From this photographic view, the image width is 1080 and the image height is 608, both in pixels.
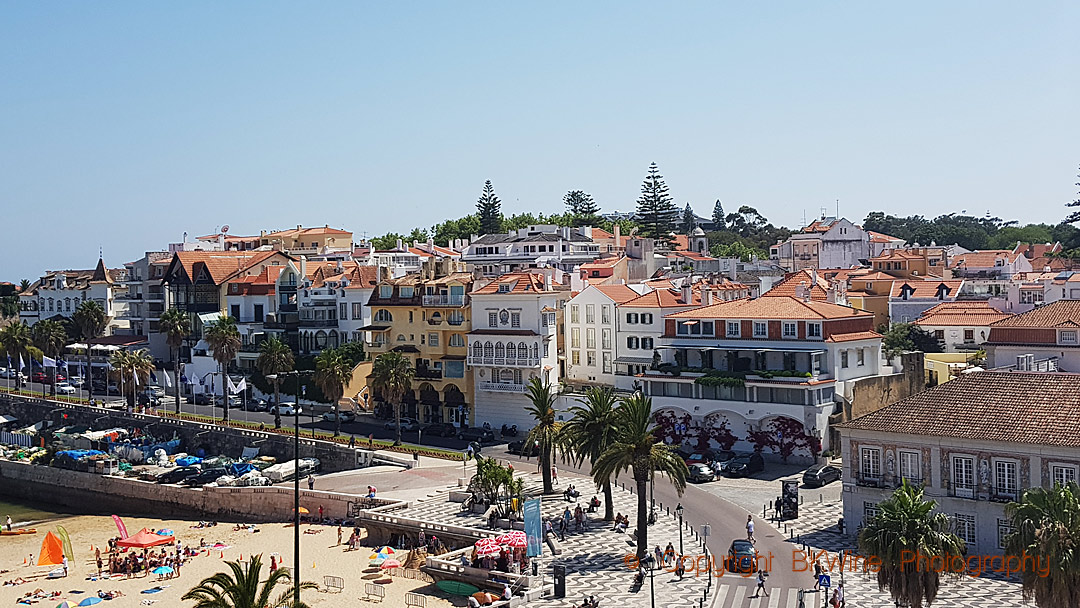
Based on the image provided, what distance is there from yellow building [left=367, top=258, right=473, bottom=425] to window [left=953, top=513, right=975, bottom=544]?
4003 centimetres

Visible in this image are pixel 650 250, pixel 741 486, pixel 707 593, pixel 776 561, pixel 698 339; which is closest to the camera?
pixel 707 593

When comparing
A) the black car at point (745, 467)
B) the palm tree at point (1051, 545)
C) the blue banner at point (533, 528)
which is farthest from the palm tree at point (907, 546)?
the black car at point (745, 467)

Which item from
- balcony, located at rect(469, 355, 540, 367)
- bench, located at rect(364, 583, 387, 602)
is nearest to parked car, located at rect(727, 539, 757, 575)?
bench, located at rect(364, 583, 387, 602)

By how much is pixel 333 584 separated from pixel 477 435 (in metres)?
27.5

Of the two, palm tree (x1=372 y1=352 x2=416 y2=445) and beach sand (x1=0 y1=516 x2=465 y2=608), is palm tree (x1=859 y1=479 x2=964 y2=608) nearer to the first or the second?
beach sand (x1=0 y1=516 x2=465 y2=608)

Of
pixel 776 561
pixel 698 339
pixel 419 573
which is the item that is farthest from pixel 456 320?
pixel 776 561

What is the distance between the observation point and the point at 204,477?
216 feet

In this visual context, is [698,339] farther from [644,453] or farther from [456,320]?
[644,453]

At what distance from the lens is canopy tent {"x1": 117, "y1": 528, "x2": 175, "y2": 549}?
2083 inches

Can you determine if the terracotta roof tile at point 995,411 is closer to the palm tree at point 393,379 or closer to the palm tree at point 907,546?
the palm tree at point 907,546

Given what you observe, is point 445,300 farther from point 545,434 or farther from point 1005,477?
point 1005,477

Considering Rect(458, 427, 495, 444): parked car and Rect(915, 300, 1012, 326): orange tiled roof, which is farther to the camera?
Rect(915, 300, 1012, 326): orange tiled roof

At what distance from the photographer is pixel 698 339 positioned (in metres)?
65.7

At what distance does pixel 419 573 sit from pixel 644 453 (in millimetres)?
10771
